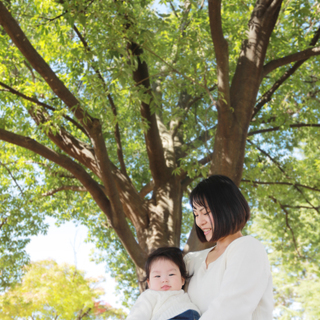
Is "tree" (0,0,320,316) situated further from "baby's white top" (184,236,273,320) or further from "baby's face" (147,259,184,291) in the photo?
"baby's white top" (184,236,273,320)

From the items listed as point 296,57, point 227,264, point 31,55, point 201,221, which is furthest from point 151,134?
point 227,264

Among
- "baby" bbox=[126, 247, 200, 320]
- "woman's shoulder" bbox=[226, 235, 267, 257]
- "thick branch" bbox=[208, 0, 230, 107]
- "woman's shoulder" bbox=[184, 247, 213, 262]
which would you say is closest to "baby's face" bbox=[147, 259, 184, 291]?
"baby" bbox=[126, 247, 200, 320]

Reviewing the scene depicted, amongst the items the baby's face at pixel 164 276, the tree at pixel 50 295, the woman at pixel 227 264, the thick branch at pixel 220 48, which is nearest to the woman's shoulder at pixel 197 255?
the woman at pixel 227 264

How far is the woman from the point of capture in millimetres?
1440

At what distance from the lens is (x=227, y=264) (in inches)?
62.3

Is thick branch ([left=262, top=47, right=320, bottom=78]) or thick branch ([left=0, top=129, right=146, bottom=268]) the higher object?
thick branch ([left=262, top=47, right=320, bottom=78])

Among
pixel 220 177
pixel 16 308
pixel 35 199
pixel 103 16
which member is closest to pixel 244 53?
pixel 103 16

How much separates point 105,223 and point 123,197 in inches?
166

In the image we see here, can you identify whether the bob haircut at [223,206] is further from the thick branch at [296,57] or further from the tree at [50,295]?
the tree at [50,295]

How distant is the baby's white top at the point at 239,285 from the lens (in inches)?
56.2

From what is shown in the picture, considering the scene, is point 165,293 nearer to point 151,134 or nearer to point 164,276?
point 164,276

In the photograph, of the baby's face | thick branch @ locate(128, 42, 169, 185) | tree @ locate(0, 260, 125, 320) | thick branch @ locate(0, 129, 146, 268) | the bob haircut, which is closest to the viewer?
the bob haircut

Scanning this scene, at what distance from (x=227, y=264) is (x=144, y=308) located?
1.83ft

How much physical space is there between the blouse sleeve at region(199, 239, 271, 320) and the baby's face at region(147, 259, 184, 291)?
A: 478 millimetres
